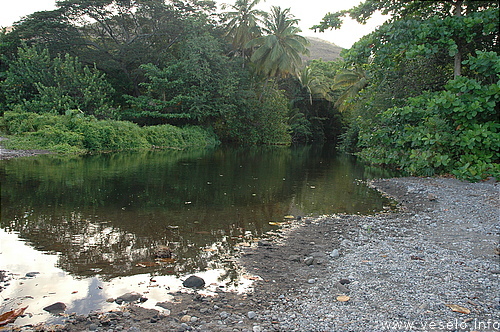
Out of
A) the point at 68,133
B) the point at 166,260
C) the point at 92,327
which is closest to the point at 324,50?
the point at 68,133

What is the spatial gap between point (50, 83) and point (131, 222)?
23.4m

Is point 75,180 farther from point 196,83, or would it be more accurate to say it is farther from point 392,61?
point 196,83

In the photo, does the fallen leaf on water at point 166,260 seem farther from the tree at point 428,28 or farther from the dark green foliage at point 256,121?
the dark green foliage at point 256,121

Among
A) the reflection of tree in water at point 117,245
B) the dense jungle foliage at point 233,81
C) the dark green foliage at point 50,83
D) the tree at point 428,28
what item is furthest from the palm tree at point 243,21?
the reflection of tree in water at point 117,245

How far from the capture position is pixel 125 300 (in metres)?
3.79

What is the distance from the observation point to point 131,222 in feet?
22.1

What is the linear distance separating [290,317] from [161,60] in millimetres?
30164

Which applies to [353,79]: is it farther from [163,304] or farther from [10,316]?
[10,316]

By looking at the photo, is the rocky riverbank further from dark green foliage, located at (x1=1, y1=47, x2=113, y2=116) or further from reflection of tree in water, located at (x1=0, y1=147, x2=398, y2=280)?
dark green foliage, located at (x1=1, y1=47, x2=113, y2=116)

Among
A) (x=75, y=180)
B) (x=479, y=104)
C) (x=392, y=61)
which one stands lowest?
(x=75, y=180)

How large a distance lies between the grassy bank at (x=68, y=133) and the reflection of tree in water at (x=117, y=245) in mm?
13545

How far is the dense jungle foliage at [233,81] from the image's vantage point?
426 inches

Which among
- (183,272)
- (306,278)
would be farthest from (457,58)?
(183,272)

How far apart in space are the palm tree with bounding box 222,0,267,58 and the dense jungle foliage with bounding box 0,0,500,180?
0.09m
